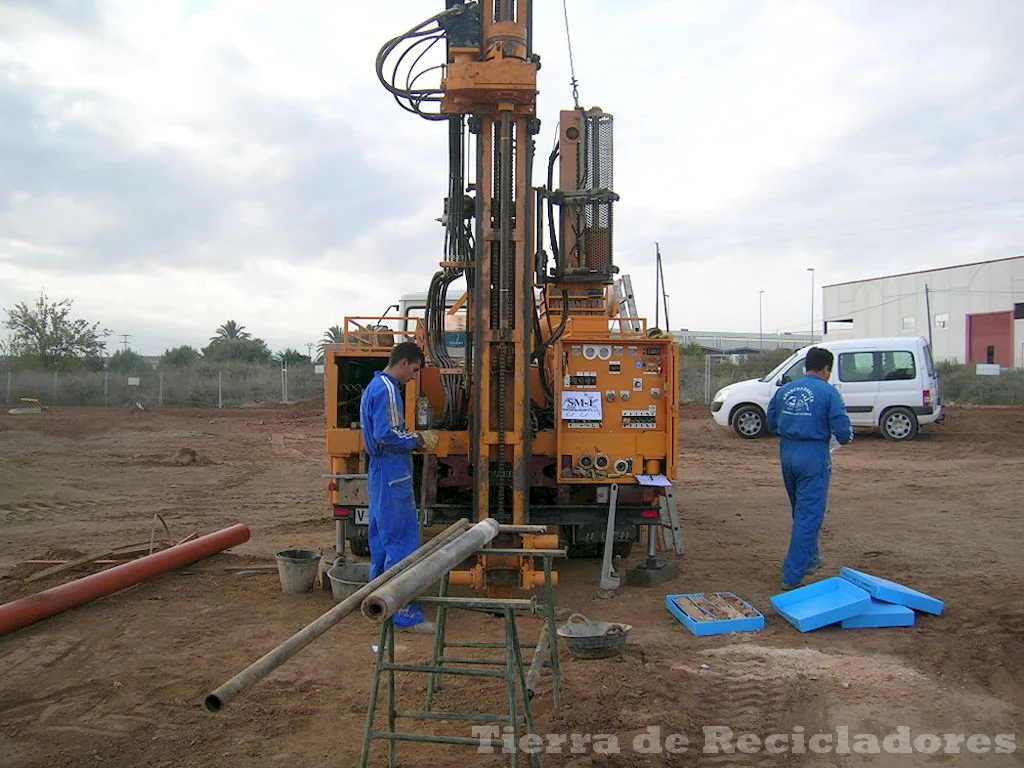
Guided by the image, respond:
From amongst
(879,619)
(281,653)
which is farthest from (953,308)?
(281,653)

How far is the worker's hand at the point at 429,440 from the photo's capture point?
229 inches

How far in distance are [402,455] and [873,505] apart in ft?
24.7

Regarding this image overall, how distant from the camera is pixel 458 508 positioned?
6.59m

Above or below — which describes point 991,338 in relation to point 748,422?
above

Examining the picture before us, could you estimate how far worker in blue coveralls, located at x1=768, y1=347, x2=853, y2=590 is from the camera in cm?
636

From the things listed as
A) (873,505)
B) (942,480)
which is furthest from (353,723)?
(942,480)

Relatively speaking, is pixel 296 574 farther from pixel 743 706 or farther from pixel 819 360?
pixel 819 360

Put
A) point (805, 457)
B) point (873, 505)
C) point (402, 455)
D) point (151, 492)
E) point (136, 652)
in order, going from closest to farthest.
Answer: point (136, 652), point (402, 455), point (805, 457), point (873, 505), point (151, 492)

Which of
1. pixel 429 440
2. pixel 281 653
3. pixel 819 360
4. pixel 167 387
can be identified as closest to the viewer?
pixel 281 653

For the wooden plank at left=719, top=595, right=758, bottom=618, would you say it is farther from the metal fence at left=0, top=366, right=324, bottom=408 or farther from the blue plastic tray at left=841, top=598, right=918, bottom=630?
the metal fence at left=0, top=366, right=324, bottom=408

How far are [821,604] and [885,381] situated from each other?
12.8 metres

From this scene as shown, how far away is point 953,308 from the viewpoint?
42.8 m

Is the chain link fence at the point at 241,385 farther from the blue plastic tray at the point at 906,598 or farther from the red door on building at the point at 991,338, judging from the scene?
the blue plastic tray at the point at 906,598

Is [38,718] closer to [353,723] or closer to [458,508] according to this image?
[353,723]
